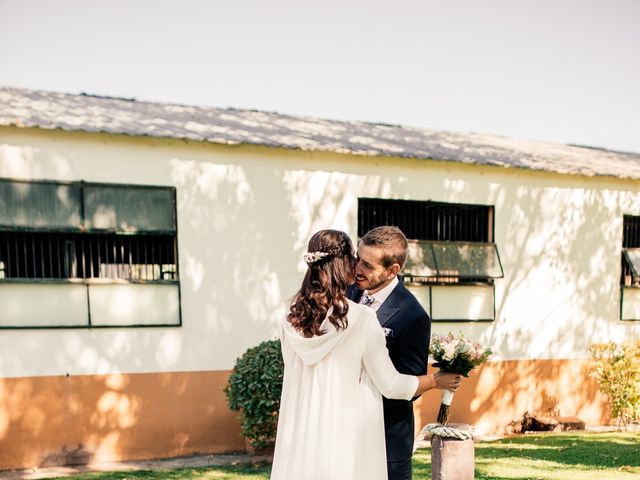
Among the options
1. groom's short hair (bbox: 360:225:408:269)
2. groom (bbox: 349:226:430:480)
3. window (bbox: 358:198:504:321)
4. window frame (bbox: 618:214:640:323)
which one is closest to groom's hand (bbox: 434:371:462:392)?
groom (bbox: 349:226:430:480)

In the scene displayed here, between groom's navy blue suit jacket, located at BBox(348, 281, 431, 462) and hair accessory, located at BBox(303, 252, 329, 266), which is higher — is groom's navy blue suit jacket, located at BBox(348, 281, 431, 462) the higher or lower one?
the lower one

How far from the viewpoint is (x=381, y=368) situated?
261cm

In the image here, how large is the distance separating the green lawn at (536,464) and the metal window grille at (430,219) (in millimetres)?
3177

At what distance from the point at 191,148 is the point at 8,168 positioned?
228 cm

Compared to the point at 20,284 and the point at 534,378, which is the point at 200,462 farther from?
the point at 534,378

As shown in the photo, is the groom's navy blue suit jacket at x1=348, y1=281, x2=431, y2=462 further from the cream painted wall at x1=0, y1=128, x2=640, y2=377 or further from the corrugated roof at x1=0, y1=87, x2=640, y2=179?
the corrugated roof at x1=0, y1=87, x2=640, y2=179

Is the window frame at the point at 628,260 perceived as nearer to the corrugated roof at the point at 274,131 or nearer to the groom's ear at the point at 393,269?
the corrugated roof at the point at 274,131

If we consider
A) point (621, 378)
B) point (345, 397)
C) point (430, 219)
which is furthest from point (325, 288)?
point (621, 378)

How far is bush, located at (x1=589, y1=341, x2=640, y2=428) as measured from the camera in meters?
8.02

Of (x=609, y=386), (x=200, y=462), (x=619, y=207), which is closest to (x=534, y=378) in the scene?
(x=609, y=386)

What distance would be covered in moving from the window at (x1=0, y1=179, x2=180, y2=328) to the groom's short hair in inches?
185

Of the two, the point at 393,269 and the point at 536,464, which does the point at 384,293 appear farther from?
the point at 536,464

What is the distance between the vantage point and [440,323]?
320 inches

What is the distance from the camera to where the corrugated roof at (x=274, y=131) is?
6891 millimetres
